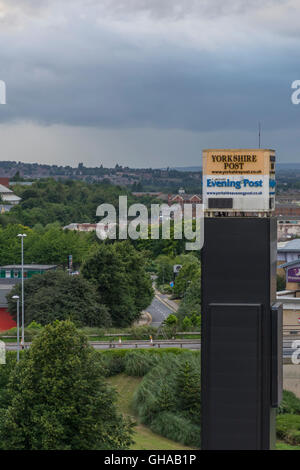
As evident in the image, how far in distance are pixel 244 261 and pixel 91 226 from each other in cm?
8047

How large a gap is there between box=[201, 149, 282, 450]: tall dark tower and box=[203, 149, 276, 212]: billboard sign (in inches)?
13.4

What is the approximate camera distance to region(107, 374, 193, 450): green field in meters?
23.3

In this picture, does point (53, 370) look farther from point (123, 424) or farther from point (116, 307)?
point (116, 307)

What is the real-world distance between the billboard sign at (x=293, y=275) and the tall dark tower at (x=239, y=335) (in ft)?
87.1

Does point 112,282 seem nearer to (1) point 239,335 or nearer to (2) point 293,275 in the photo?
(2) point 293,275

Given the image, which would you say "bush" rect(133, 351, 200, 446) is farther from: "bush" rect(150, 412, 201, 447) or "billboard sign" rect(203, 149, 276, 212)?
"billboard sign" rect(203, 149, 276, 212)

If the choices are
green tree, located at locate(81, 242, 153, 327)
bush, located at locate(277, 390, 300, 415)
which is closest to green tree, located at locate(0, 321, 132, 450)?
bush, located at locate(277, 390, 300, 415)

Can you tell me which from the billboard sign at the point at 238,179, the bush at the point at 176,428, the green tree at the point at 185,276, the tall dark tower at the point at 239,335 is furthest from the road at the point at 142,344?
the billboard sign at the point at 238,179

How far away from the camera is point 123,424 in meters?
20.2

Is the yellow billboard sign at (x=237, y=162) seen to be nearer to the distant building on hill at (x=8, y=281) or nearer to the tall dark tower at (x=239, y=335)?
the tall dark tower at (x=239, y=335)

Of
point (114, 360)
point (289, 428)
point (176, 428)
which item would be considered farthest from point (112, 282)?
point (289, 428)

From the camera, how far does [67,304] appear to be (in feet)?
116

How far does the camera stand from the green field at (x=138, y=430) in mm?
23266
